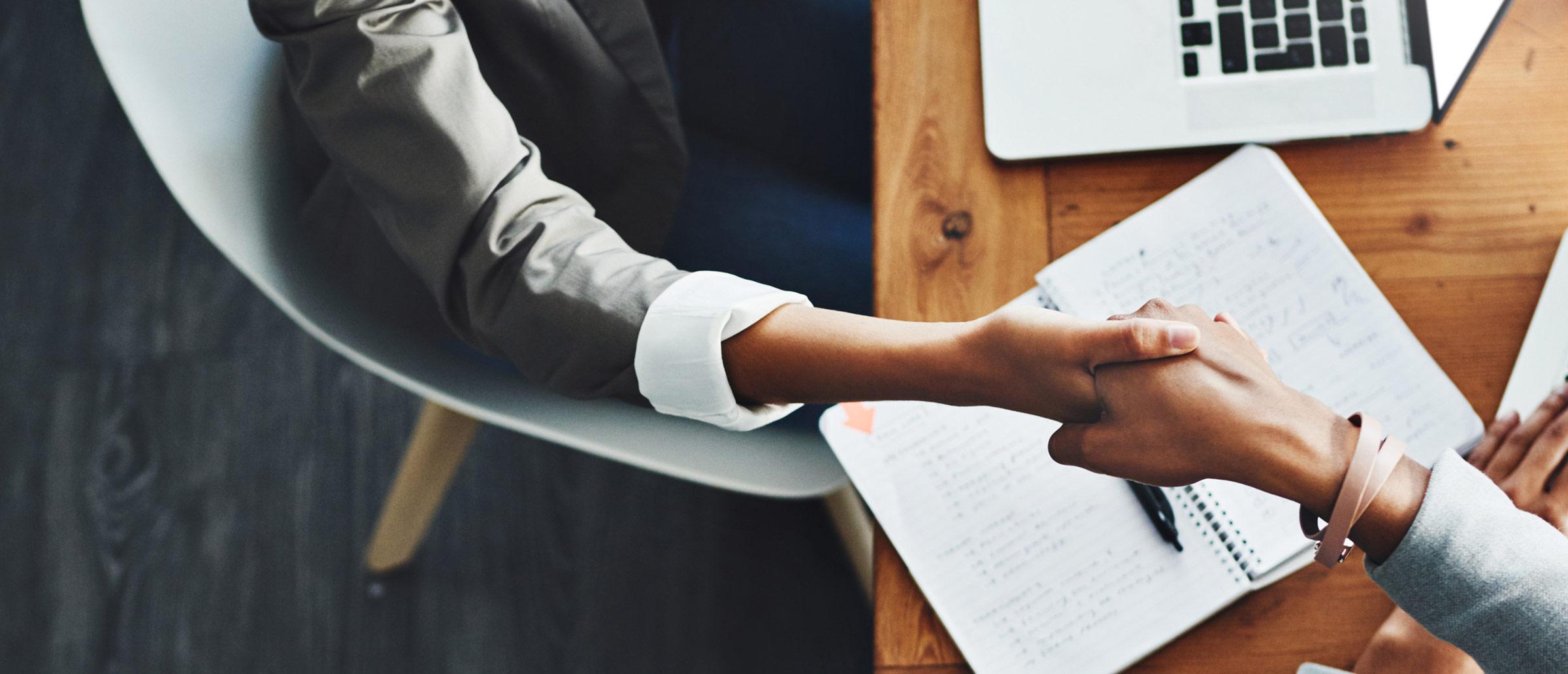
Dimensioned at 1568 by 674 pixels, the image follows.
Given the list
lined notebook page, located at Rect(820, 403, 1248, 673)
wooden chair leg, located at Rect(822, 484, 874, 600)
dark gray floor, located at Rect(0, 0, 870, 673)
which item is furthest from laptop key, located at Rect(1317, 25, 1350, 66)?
dark gray floor, located at Rect(0, 0, 870, 673)

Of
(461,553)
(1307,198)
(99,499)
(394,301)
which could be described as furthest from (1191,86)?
(99,499)

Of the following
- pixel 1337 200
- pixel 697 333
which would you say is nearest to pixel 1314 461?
pixel 1337 200

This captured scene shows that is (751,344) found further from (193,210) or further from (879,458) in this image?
(193,210)

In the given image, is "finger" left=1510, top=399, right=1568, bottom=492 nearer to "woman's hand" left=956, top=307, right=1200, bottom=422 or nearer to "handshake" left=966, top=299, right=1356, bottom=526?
"handshake" left=966, top=299, right=1356, bottom=526

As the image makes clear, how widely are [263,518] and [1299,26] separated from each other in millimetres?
1308

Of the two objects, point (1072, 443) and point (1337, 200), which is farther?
point (1337, 200)

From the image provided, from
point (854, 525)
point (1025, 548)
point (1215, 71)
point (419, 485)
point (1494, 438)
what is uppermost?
point (1215, 71)

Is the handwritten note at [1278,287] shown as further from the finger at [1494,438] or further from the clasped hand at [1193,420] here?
the clasped hand at [1193,420]

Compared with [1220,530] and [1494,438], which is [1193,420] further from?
[1494,438]

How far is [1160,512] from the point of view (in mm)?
674

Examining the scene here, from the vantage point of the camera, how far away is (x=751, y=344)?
597mm

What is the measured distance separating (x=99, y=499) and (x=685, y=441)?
98cm

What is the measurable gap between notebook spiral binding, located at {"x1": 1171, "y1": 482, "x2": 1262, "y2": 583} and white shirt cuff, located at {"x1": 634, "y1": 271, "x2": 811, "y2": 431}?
288 mm

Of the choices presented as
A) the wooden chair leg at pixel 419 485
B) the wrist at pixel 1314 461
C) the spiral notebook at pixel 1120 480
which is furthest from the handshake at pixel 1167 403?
the wooden chair leg at pixel 419 485
